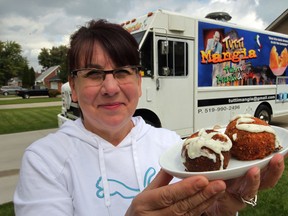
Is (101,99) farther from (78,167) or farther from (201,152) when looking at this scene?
(201,152)

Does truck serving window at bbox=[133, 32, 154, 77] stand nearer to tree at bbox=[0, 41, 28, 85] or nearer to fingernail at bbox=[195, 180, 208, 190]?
fingernail at bbox=[195, 180, 208, 190]

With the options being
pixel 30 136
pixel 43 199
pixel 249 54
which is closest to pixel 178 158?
pixel 43 199

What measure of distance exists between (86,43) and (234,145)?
→ 834mm

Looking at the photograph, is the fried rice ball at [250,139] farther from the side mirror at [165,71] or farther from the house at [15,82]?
the house at [15,82]

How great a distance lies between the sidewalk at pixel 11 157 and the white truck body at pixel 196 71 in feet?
4.83

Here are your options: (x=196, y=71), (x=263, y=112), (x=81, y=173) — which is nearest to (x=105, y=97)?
(x=81, y=173)

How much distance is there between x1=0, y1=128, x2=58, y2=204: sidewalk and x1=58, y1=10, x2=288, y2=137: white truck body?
1474 millimetres

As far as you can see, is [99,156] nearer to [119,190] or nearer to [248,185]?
[119,190]

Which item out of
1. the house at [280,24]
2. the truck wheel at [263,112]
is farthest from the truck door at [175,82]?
the house at [280,24]

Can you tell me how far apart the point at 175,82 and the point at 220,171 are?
18.0ft

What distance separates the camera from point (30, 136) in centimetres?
986

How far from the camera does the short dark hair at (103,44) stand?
4.83ft

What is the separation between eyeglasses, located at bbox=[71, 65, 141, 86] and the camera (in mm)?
1438

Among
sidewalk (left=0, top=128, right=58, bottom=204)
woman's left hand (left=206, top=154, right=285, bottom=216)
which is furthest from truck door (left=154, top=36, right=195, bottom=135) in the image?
woman's left hand (left=206, top=154, right=285, bottom=216)
